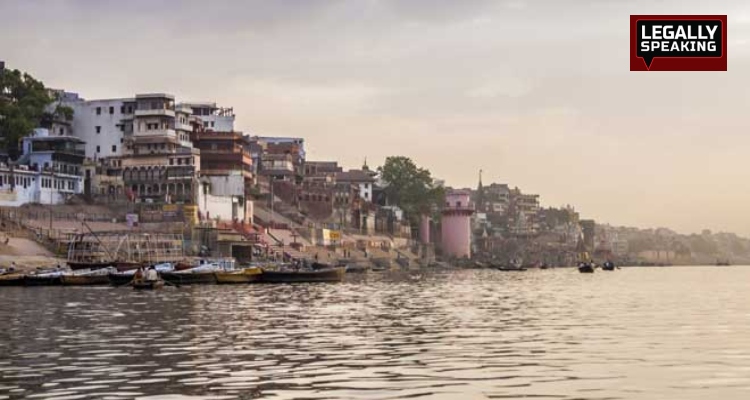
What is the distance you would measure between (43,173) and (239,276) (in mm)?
32838

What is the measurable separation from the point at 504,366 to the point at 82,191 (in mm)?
87451

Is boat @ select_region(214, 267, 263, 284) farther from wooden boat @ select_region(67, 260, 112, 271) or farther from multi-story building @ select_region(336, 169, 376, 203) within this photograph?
multi-story building @ select_region(336, 169, 376, 203)

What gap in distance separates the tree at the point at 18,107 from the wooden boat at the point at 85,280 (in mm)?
39206

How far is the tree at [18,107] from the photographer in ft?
340

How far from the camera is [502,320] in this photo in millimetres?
37281

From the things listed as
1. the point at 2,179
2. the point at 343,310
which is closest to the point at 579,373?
the point at 343,310

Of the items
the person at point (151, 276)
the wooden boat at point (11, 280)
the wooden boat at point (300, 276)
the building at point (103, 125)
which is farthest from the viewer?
Result: the building at point (103, 125)

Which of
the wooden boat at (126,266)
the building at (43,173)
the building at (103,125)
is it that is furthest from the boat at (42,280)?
the building at (103,125)

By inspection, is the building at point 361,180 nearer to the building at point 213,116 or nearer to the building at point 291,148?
the building at point 291,148

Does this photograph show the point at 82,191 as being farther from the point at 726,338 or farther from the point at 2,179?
the point at 726,338

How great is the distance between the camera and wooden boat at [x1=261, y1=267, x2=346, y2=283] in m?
76.3

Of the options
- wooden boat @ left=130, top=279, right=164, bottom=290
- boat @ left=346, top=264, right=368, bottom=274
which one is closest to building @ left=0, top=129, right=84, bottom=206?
boat @ left=346, top=264, right=368, bottom=274

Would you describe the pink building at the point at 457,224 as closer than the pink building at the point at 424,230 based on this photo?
Yes

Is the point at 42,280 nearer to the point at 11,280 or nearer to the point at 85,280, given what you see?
the point at 11,280
